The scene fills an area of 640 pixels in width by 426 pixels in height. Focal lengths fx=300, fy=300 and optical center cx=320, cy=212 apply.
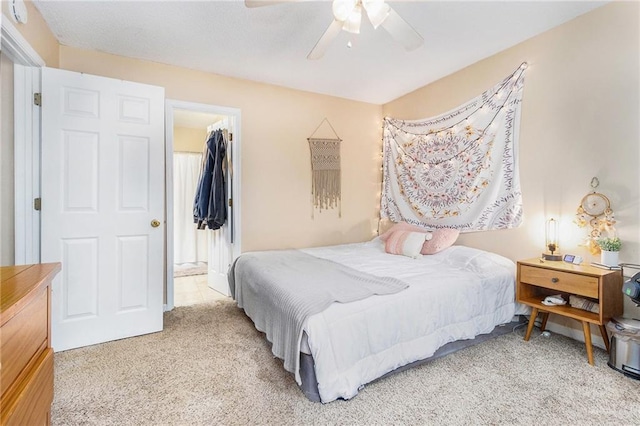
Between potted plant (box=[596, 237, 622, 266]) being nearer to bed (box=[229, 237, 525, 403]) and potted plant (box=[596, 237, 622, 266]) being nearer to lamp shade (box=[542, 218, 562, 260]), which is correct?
lamp shade (box=[542, 218, 562, 260])

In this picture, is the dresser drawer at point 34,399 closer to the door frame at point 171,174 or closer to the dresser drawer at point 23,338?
the dresser drawer at point 23,338

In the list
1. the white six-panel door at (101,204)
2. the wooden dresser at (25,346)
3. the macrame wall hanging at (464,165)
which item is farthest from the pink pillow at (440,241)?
the wooden dresser at (25,346)

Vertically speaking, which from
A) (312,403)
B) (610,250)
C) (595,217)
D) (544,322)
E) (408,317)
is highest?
(595,217)

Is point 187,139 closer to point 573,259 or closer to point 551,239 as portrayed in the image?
point 551,239

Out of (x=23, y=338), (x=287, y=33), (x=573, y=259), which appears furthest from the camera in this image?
(x=287, y=33)

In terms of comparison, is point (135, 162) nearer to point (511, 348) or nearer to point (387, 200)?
point (387, 200)

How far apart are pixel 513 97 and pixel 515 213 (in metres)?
1.03

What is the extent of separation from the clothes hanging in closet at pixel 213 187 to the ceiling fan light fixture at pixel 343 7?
2.24 m

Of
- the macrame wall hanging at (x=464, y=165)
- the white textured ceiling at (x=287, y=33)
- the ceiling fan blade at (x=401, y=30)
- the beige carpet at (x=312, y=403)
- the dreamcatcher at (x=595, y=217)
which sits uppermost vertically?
the white textured ceiling at (x=287, y=33)

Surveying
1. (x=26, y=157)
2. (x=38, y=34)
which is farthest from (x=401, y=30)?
(x=26, y=157)

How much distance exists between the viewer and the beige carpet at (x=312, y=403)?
1.51 m

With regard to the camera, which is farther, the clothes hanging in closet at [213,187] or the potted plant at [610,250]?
the clothes hanging in closet at [213,187]

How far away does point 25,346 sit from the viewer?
0.77 metres

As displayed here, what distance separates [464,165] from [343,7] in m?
2.04
